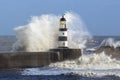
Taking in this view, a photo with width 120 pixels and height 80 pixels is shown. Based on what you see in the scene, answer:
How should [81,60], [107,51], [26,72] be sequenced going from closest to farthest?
[26,72] < [81,60] < [107,51]

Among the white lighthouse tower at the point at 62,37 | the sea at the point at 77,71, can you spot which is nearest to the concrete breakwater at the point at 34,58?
the sea at the point at 77,71

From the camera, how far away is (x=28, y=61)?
2867 centimetres

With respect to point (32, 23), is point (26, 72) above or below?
below

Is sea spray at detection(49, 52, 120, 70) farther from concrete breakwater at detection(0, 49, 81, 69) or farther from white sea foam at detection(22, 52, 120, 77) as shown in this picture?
concrete breakwater at detection(0, 49, 81, 69)

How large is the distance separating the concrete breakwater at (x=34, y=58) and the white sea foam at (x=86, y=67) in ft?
0.96

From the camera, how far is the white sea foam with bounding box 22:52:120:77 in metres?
26.6

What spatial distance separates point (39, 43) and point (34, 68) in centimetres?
Result: 416

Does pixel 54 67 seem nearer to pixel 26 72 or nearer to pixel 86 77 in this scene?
pixel 26 72

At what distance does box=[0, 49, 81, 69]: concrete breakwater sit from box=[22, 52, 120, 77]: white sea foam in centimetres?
29

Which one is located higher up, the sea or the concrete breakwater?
the concrete breakwater

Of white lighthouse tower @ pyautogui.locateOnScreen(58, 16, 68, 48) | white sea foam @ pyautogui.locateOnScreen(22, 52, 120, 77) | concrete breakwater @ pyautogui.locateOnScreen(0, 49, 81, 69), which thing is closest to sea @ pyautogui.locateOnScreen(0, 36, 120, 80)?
white sea foam @ pyautogui.locateOnScreen(22, 52, 120, 77)

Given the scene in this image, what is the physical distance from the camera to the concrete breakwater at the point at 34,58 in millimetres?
28281

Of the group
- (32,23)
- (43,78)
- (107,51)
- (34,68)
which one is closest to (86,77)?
(43,78)

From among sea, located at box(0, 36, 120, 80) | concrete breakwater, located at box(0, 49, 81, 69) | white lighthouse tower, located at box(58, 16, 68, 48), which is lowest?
sea, located at box(0, 36, 120, 80)
